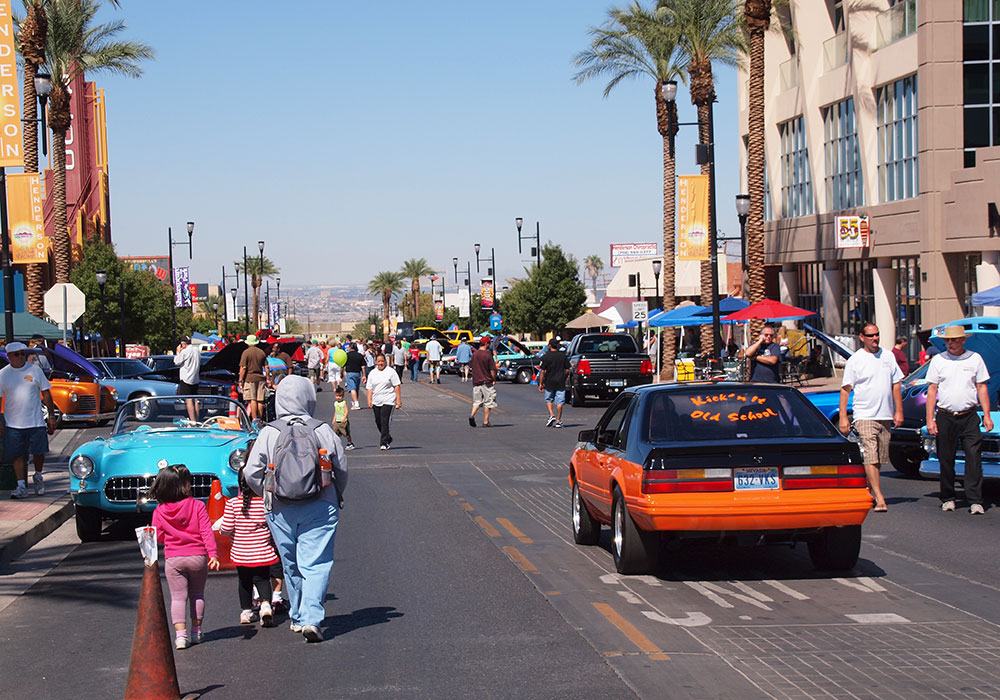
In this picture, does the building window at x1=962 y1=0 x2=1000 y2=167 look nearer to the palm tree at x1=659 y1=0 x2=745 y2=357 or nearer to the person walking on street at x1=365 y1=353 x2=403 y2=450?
the palm tree at x1=659 y1=0 x2=745 y2=357

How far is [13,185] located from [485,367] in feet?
49.2

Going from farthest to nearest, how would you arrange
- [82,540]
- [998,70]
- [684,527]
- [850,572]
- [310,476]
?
[998,70], [82,540], [850,572], [684,527], [310,476]

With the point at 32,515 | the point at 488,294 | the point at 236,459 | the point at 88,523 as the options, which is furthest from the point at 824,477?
the point at 488,294

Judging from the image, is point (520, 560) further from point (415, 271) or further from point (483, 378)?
point (415, 271)

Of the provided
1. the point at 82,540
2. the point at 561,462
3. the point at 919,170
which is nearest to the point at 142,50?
the point at 919,170

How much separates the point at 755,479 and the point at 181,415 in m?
6.98

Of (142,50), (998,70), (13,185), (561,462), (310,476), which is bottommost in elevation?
(561,462)

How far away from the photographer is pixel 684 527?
29.5 feet

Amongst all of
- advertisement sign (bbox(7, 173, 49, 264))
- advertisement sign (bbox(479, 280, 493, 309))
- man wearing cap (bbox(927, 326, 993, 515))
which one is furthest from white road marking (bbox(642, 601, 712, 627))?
advertisement sign (bbox(479, 280, 493, 309))

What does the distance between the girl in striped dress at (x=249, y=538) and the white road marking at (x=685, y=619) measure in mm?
2602

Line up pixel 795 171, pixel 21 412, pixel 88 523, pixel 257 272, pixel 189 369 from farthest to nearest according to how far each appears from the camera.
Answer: pixel 257 272
pixel 795 171
pixel 189 369
pixel 21 412
pixel 88 523

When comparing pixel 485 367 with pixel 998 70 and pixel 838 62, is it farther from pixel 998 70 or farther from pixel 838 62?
pixel 838 62

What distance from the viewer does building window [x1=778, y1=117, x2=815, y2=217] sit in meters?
49.2

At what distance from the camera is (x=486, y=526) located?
12719 millimetres
